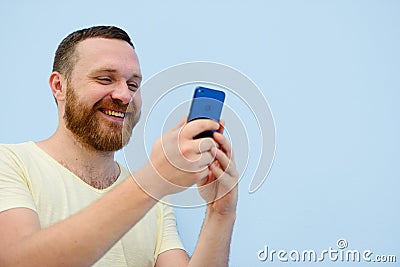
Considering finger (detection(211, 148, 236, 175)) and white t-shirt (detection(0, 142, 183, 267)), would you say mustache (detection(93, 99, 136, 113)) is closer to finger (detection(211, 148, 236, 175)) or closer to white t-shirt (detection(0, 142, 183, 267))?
white t-shirt (detection(0, 142, 183, 267))

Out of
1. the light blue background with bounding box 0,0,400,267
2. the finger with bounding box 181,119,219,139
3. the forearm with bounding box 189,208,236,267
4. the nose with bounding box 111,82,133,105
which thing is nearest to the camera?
the finger with bounding box 181,119,219,139

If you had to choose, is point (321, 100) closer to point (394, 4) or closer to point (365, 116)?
point (365, 116)

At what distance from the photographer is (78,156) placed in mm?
1091

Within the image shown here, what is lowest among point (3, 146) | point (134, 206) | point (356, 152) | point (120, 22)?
point (134, 206)

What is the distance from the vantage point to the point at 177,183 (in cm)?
66

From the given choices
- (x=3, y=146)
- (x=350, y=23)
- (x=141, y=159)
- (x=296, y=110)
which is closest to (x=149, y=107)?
(x=141, y=159)

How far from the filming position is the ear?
113cm

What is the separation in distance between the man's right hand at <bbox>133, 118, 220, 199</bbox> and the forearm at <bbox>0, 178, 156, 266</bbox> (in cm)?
2

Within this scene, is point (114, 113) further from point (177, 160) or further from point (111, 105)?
point (177, 160)

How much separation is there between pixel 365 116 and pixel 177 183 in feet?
2.21

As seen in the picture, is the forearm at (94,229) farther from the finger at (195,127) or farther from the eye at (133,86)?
the eye at (133,86)

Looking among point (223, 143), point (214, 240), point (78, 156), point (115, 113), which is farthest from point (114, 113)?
point (223, 143)

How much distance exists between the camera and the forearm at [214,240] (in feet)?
2.94

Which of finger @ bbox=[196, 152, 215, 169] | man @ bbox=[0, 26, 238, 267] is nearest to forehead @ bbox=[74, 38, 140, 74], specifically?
man @ bbox=[0, 26, 238, 267]
